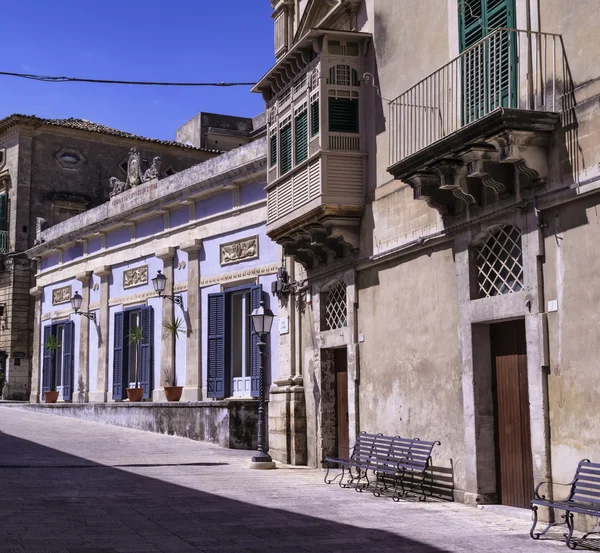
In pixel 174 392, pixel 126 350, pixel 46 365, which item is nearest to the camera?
pixel 174 392

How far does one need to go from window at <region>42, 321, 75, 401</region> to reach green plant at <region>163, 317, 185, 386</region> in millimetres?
6368

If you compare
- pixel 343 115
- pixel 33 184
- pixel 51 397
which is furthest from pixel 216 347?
pixel 33 184

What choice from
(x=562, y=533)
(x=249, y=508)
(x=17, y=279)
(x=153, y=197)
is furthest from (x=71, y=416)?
(x=562, y=533)

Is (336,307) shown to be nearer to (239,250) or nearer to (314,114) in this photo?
(314,114)

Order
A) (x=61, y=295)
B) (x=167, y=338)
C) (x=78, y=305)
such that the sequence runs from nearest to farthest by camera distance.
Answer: (x=167, y=338) → (x=78, y=305) → (x=61, y=295)

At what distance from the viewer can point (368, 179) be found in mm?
13930

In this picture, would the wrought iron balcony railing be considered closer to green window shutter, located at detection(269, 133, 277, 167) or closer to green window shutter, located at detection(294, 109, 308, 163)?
green window shutter, located at detection(294, 109, 308, 163)

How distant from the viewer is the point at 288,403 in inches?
633

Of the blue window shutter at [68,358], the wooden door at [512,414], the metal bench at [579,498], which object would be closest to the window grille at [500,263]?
the wooden door at [512,414]

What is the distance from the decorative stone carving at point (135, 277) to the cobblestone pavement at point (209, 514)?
8012mm

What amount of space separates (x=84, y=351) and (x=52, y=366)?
10.2 ft

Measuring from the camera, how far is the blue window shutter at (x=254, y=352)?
1895 cm

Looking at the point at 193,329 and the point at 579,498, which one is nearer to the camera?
the point at 579,498

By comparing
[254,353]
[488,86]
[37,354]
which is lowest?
[254,353]
